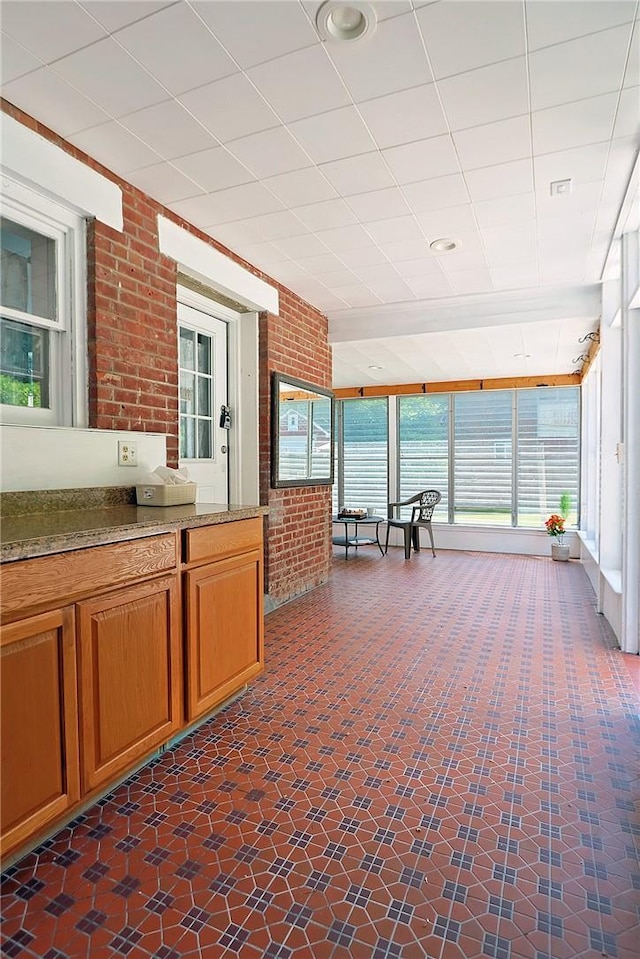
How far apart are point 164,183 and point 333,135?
0.96 metres

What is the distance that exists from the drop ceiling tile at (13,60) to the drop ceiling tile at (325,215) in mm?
1450

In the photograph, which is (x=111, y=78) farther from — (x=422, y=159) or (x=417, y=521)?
(x=417, y=521)

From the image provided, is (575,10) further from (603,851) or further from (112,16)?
(603,851)

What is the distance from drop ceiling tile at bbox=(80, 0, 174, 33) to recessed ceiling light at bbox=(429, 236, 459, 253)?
2196 mm

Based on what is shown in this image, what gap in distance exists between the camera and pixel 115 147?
→ 2410 millimetres

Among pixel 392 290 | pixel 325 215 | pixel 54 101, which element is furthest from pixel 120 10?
pixel 392 290

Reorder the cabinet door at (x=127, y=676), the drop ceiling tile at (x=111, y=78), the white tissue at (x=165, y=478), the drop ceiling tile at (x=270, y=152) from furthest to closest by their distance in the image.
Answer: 1. the white tissue at (x=165, y=478)
2. the drop ceiling tile at (x=270, y=152)
3. the drop ceiling tile at (x=111, y=78)
4. the cabinet door at (x=127, y=676)

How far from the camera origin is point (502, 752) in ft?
6.97

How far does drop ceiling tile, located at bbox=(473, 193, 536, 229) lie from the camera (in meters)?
2.91

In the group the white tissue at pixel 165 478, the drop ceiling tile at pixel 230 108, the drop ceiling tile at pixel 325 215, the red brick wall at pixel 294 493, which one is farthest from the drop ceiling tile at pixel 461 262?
the white tissue at pixel 165 478

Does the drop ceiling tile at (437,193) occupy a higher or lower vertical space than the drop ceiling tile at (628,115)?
higher

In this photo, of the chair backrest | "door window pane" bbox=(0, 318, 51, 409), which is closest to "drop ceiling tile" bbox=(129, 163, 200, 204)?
"door window pane" bbox=(0, 318, 51, 409)

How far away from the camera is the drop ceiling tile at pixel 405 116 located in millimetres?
2094

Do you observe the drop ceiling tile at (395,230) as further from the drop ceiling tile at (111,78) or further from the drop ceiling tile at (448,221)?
the drop ceiling tile at (111,78)
